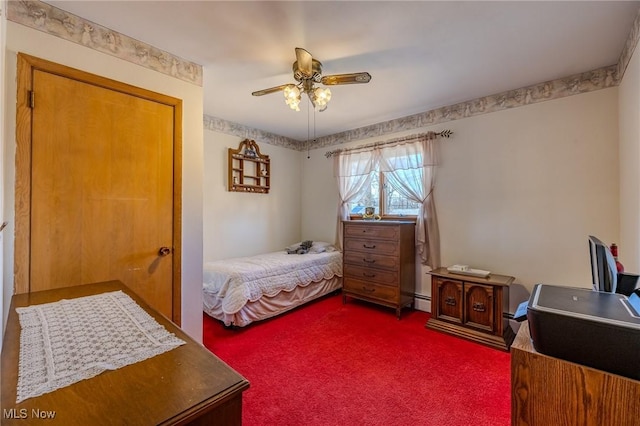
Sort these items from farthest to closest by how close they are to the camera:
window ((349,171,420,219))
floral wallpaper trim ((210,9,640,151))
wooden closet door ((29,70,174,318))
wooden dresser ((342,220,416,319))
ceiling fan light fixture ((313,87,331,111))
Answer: window ((349,171,420,219)) < wooden dresser ((342,220,416,319)) < floral wallpaper trim ((210,9,640,151)) < ceiling fan light fixture ((313,87,331,111)) < wooden closet door ((29,70,174,318))

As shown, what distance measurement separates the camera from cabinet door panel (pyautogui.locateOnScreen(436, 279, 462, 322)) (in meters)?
2.73

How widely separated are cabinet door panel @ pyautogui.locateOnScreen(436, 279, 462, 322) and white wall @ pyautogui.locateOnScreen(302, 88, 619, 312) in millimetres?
421

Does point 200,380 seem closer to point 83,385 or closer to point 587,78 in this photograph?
point 83,385

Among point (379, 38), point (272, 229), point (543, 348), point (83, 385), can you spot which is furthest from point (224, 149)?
point (543, 348)

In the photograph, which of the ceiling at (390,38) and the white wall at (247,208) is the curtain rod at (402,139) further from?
the white wall at (247,208)

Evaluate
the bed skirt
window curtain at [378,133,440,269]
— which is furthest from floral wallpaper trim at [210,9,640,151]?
the bed skirt

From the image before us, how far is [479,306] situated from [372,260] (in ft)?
3.90

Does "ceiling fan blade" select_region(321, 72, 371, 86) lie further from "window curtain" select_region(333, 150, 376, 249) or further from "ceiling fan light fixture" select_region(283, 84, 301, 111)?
"window curtain" select_region(333, 150, 376, 249)

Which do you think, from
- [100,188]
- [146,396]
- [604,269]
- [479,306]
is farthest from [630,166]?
[100,188]

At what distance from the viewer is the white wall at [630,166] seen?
1.66 meters

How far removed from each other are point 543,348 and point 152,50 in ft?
9.19

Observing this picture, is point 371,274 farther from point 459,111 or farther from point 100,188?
point 100,188

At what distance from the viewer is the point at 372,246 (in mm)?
3334

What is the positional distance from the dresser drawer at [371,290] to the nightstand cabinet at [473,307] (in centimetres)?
45
